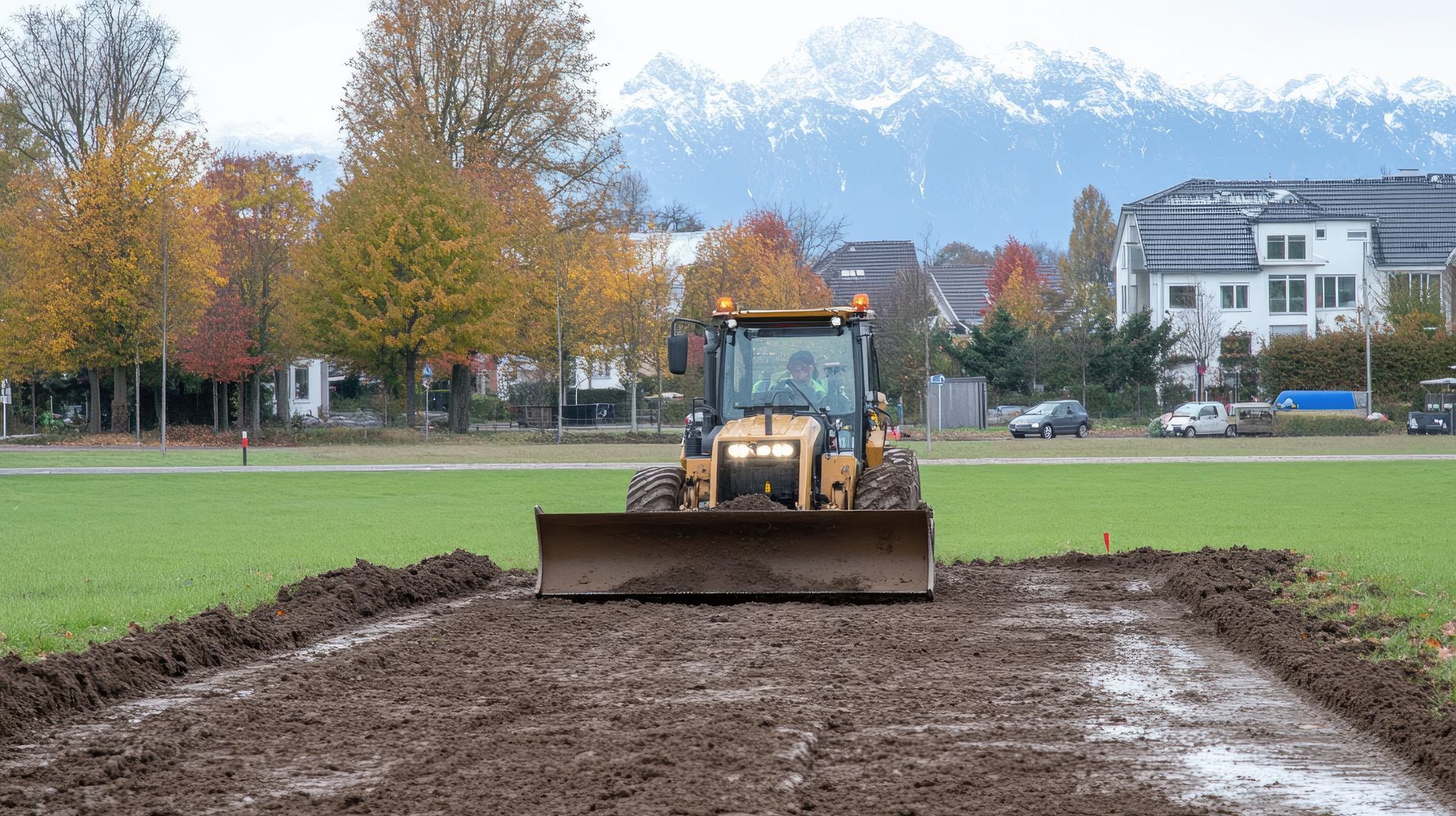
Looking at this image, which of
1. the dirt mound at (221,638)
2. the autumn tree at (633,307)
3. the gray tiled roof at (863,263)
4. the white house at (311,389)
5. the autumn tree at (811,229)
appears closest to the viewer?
the dirt mound at (221,638)

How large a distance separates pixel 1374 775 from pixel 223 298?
46.5m

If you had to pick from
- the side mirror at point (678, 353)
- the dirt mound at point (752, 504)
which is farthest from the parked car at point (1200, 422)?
the dirt mound at point (752, 504)

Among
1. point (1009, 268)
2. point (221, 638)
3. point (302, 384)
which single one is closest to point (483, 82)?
point (302, 384)

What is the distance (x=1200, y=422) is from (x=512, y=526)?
36970 millimetres

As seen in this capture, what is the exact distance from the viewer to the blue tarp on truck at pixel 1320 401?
53.8m

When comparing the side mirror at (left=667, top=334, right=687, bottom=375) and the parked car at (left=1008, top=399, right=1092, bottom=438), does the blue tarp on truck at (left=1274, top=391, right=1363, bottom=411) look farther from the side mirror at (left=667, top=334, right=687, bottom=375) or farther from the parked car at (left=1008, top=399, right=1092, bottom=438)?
the side mirror at (left=667, top=334, right=687, bottom=375)

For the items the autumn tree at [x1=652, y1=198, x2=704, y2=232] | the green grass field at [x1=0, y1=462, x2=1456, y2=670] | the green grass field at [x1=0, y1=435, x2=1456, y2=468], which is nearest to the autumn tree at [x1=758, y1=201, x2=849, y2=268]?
the autumn tree at [x1=652, y1=198, x2=704, y2=232]

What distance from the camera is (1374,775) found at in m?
5.95

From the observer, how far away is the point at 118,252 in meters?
46.6

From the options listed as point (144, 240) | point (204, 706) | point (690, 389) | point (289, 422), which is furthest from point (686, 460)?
point (690, 389)

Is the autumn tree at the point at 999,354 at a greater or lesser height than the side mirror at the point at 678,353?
greater

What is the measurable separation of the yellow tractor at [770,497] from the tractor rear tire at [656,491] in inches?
0.5

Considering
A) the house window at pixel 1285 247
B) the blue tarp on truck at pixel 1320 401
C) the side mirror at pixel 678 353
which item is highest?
the house window at pixel 1285 247

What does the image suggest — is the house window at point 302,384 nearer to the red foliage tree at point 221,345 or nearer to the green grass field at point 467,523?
the red foliage tree at point 221,345
